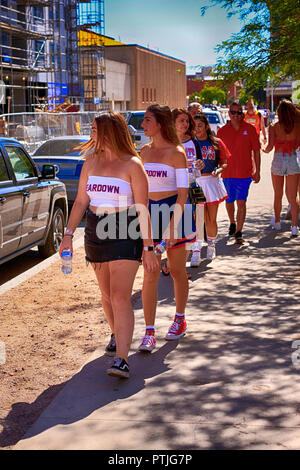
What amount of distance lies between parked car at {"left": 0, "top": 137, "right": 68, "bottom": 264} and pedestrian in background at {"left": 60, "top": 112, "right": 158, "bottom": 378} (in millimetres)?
3406

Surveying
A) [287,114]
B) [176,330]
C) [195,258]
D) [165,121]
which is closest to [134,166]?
[165,121]

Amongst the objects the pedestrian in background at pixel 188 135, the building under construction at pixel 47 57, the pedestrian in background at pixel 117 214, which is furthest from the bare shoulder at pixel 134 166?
the building under construction at pixel 47 57

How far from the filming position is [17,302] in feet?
24.7

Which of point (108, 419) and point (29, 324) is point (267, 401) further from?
point (29, 324)

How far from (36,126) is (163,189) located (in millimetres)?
22755

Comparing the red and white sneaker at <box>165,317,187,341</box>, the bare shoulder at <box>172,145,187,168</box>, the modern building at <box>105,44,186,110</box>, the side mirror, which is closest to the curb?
the side mirror

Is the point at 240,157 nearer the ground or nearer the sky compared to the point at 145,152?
nearer the ground

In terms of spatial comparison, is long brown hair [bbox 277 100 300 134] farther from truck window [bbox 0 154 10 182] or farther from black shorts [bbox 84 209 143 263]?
black shorts [bbox 84 209 143 263]

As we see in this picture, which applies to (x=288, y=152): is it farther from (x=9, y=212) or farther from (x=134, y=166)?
(x=134, y=166)

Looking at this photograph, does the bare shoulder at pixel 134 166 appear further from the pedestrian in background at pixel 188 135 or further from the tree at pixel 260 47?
the tree at pixel 260 47

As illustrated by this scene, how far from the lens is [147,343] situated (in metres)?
5.56

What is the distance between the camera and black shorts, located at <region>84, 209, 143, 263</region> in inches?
192
